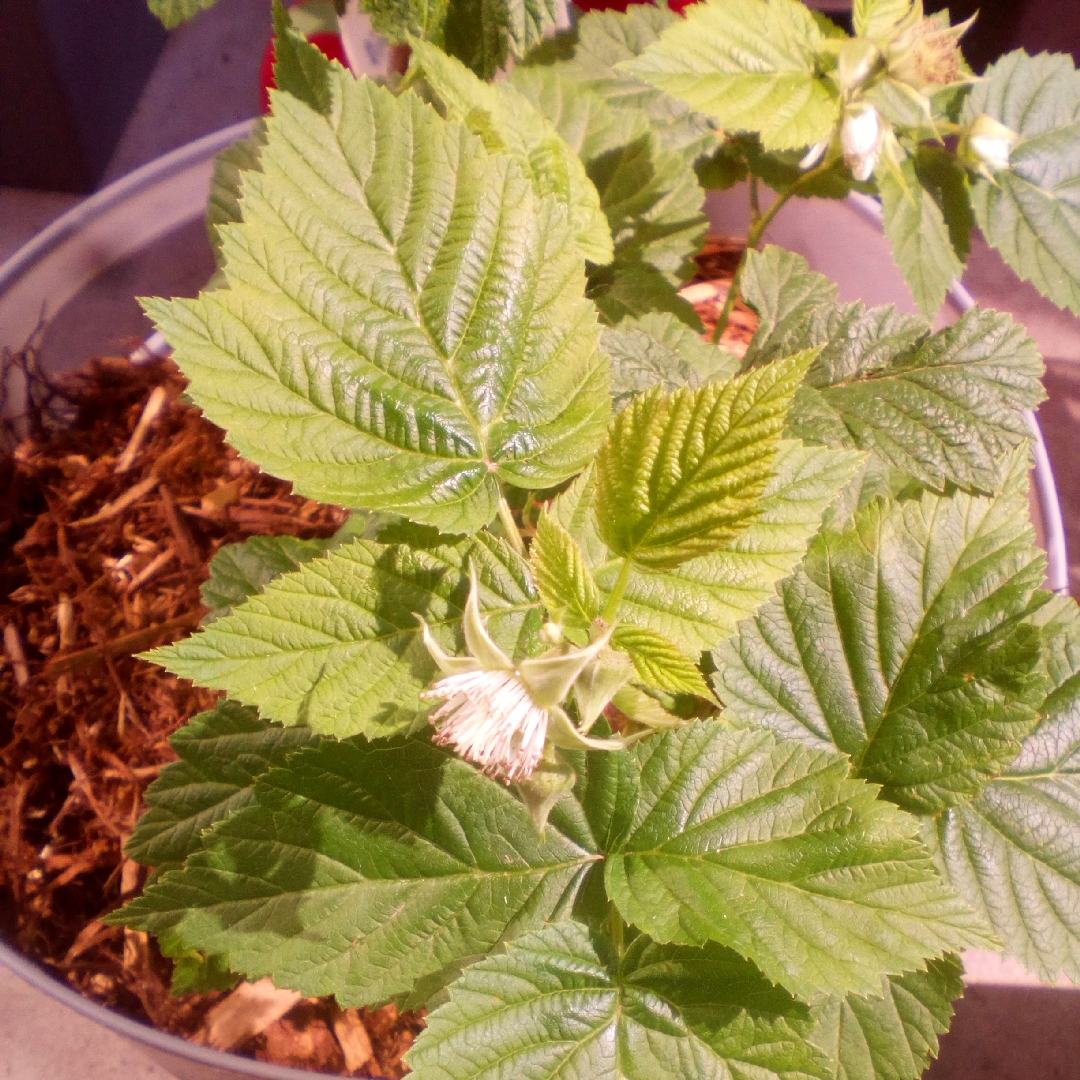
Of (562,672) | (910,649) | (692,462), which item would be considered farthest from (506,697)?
(910,649)

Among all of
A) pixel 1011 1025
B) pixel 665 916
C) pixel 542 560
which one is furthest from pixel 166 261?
pixel 1011 1025

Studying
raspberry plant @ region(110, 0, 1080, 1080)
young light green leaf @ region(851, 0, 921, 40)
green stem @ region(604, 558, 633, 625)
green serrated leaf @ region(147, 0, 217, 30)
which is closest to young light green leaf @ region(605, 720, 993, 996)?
raspberry plant @ region(110, 0, 1080, 1080)

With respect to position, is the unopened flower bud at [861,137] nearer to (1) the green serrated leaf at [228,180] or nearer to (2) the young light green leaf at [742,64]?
(2) the young light green leaf at [742,64]

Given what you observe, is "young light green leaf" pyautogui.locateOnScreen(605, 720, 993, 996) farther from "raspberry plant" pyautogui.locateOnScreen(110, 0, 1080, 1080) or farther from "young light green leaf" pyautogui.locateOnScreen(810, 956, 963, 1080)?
"young light green leaf" pyautogui.locateOnScreen(810, 956, 963, 1080)

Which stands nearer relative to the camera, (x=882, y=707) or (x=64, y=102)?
(x=882, y=707)

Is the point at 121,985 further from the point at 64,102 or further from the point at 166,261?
the point at 64,102

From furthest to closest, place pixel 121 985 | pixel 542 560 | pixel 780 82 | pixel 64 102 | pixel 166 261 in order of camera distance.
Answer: pixel 64 102, pixel 166 261, pixel 121 985, pixel 780 82, pixel 542 560
